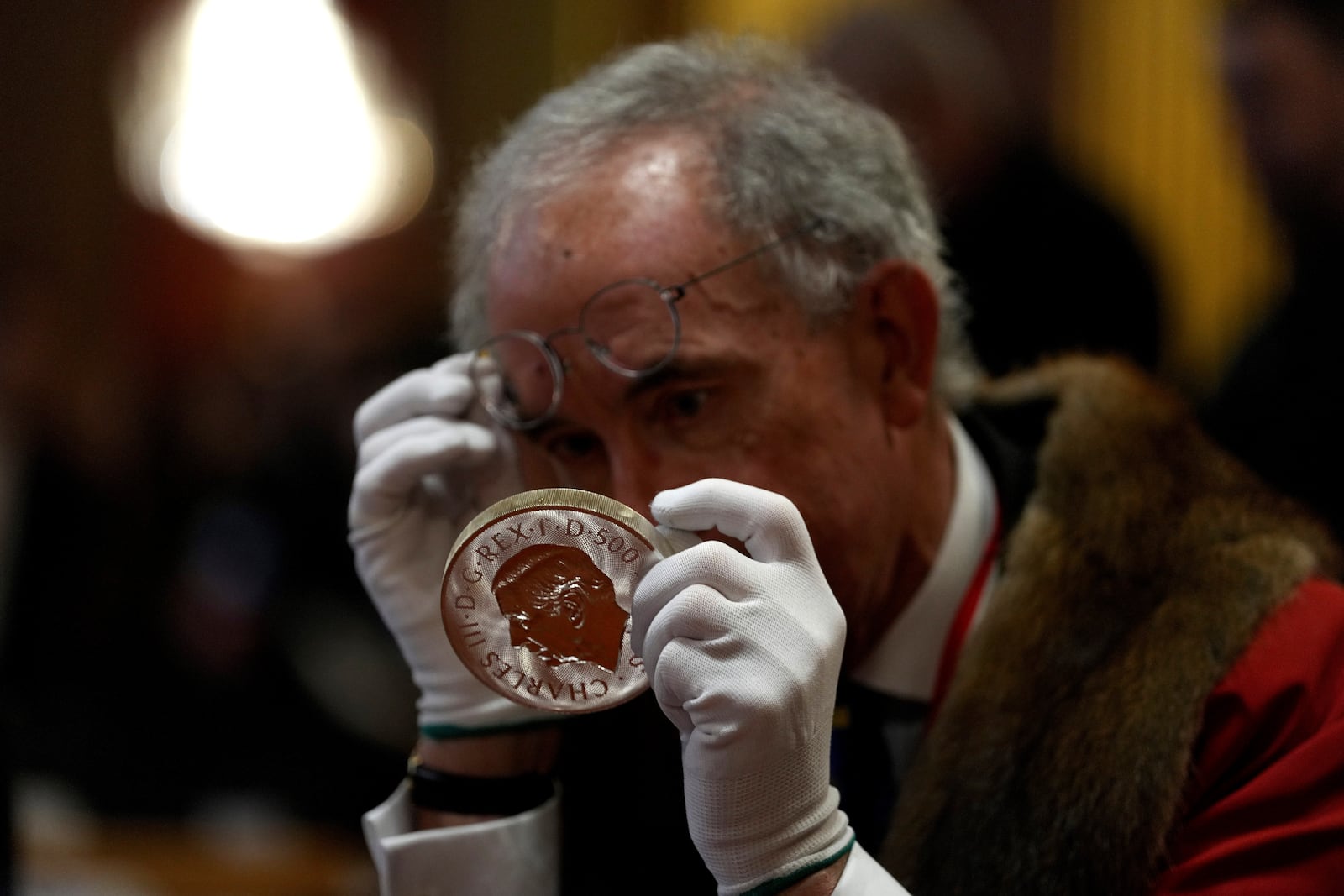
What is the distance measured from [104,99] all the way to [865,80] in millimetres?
3328

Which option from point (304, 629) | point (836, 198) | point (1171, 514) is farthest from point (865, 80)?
point (304, 629)

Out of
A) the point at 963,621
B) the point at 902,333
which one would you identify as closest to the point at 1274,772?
the point at 963,621

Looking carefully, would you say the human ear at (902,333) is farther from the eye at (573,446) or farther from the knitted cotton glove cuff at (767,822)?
the knitted cotton glove cuff at (767,822)

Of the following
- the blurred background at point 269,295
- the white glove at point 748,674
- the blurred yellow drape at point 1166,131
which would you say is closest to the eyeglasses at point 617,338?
the white glove at point 748,674

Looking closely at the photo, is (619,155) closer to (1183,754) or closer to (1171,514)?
(1171,514)

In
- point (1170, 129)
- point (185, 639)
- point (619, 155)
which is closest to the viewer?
point (619, 155)

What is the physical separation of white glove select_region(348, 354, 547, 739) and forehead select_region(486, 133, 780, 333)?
164mm

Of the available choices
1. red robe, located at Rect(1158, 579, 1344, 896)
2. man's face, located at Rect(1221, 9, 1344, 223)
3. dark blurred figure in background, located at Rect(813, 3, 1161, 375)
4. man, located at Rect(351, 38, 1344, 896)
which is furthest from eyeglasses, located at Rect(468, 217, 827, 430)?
man's face, located at Rect(1221, 9, 1344, 223)

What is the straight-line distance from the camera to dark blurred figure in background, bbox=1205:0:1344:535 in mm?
2420

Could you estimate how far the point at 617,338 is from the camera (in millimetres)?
1400

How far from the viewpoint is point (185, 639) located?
322 centimetres

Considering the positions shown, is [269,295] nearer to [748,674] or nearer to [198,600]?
[198,600]

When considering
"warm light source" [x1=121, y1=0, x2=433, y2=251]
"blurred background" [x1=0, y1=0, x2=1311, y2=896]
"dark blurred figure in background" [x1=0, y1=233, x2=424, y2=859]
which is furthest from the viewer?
"warm light source" [x1=121, y1=0, x2=433, y2=251]

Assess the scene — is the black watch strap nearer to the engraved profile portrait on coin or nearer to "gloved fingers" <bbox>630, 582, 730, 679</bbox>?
the engraved profile portrait on coin
